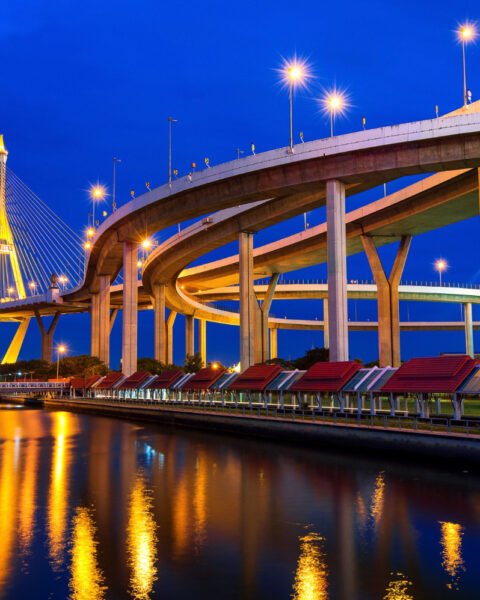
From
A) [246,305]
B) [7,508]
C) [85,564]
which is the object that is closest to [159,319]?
[246,305]

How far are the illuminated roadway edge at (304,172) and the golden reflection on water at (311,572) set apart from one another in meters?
28.0

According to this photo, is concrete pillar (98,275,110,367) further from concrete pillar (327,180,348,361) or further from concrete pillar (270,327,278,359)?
concrete pillar (270,327,278,359)

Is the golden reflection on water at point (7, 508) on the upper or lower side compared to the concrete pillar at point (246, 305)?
lower

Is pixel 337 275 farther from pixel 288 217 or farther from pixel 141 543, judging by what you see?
pixel 141 543

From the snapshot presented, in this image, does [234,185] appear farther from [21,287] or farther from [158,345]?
[21,287]

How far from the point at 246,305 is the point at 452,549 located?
44137mm

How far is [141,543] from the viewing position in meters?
12.6

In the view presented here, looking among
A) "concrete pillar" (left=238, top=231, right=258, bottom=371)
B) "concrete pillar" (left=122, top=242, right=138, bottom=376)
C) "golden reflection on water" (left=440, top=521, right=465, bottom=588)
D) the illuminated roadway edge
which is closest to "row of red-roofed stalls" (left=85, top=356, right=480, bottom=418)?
"concrete pillar" (left=238, top=231, right=258, bottom=371)

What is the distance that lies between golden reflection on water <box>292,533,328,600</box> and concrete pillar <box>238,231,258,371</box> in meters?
42.1

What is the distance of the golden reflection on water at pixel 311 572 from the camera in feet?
32.3

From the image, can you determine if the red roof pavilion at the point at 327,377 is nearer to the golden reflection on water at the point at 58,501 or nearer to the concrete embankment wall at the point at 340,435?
the concrete embankment wall at the point at 340,435

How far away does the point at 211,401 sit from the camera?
39906 mm

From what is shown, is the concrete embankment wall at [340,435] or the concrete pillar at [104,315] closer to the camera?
the concrete embankment wall at [340,435]

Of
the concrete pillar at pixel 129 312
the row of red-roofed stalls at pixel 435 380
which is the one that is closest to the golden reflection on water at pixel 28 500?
the row of red-roofed stalls at pixel 435 380
